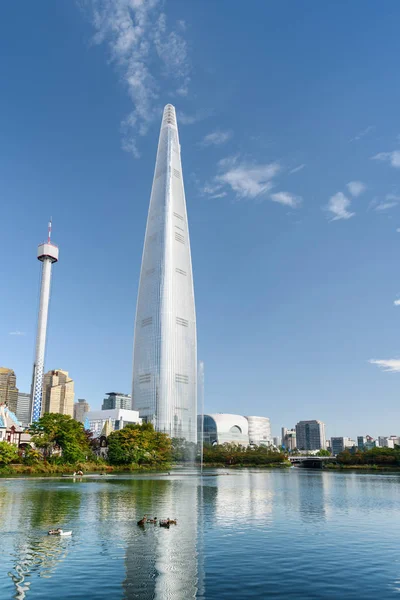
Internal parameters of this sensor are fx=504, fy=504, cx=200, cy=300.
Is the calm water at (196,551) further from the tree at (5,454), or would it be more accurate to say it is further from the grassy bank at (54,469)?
the grassy bank at (54,469)

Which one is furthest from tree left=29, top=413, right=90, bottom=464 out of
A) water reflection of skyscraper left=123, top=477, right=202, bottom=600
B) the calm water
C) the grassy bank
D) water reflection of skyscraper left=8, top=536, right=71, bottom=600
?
water reflection of skyscraper left=8, top=536, right=71, bottom=600

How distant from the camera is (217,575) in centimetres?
Result: 2550

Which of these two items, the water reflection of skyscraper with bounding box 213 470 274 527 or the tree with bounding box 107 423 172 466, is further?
the tree with bounding box 107 423 172 466

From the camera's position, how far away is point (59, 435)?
110m

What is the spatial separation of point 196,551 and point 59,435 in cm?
8609

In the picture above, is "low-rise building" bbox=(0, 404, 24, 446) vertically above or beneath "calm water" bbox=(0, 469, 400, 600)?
above

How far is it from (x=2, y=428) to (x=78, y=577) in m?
114

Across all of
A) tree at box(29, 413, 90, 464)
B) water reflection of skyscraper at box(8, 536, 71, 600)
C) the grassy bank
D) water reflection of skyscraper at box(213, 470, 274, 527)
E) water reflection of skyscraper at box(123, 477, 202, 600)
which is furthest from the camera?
tree at box(29, 413, 90, 464)

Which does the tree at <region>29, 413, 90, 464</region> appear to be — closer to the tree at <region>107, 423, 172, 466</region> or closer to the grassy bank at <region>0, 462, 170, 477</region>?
the grassy bank at <region>0, 462, 170, 477</region>

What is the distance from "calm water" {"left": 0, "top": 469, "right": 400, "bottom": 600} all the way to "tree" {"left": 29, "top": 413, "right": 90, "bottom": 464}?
57.0 m

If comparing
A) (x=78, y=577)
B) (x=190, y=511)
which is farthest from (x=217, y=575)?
(x=190, y=511)

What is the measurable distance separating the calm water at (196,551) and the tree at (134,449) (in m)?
84.0

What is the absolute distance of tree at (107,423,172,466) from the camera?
446 ft

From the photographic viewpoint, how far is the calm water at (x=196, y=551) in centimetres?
2312
